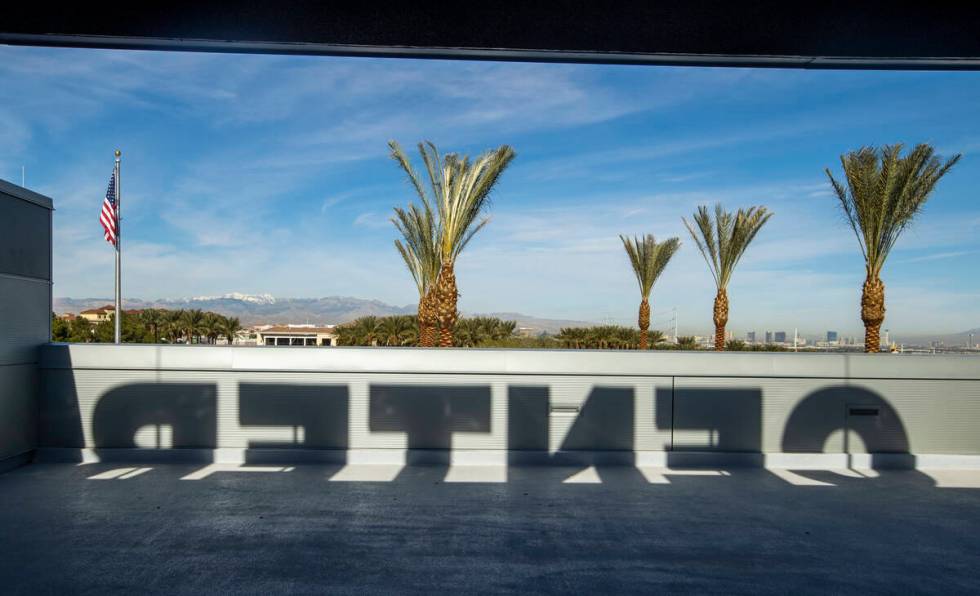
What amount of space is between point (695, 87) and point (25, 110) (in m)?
19.2

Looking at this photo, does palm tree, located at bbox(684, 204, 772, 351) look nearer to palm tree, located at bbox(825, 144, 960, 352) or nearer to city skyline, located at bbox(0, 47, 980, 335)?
city skyline, located at bbox(0, 47, 980, 335)

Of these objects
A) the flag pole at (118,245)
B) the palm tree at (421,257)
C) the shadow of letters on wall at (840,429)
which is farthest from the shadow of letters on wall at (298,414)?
the flag pole at (118,245)

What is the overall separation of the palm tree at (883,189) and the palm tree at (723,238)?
20.1 feet

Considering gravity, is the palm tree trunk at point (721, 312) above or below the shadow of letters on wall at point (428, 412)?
above

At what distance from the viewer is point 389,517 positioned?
223 inches

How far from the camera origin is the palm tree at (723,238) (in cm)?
2031

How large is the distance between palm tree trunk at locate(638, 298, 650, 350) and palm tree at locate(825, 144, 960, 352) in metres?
11.6

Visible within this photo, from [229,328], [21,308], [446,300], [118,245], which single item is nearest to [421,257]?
[446,300]

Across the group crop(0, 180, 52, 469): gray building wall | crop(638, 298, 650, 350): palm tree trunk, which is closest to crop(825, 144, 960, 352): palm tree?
crop(638, 298, 650, 350): palm tree trunk

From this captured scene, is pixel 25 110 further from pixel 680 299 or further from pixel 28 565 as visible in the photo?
pixel 680 299

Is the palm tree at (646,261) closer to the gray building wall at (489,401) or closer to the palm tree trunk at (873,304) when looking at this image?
the palm tree trunk at (873,304)

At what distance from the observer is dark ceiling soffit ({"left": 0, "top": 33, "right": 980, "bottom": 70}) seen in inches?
132

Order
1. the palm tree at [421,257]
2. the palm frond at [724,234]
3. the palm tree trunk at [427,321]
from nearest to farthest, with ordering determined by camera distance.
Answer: the palm tree at [421,257] < the palm tree trunk at [427,321] < the palm frond at [724,234]

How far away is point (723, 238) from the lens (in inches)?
824
